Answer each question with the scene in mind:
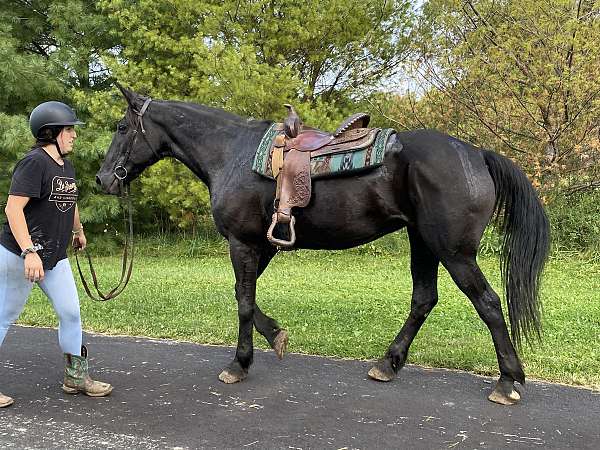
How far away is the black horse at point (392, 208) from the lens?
4152 mm

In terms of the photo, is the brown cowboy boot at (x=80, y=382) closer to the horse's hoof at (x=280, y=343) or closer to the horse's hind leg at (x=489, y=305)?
the horse's hoof at (x=280, y=343)

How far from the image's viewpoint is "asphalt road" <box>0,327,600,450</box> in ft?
11.3

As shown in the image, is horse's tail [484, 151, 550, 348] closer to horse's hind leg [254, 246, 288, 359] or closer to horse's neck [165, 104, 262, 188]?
horse's hind leg [254, 246, 288, 359]

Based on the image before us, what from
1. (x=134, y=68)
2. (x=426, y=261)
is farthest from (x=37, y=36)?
(x=426, y=261)

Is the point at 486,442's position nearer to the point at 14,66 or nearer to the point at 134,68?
the point at 134,68

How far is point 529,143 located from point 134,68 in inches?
378

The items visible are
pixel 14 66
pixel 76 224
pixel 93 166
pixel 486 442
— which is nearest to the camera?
pixel 486 442

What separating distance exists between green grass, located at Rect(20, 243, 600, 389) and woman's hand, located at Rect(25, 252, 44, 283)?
234cm

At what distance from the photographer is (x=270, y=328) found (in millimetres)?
4922

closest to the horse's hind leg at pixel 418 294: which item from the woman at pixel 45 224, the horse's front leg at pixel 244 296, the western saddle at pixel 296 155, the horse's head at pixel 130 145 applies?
the western saddle at pixel 296 155

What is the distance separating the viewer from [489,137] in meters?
13.6

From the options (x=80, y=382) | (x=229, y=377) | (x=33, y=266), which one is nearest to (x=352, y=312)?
(x=229, y=377)

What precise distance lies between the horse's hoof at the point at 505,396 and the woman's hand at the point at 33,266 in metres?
3.14

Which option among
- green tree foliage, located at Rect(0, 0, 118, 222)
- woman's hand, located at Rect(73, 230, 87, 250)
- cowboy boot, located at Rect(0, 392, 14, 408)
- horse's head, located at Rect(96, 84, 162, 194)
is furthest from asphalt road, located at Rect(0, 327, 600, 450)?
green tree foliage, located at Rect(0, 0, 118, 222)
